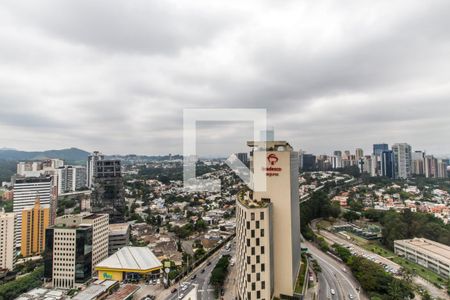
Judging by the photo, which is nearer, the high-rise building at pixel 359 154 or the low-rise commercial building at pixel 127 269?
the low-rise commercial building at pixel 127 269

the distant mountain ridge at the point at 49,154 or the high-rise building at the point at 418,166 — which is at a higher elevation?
the distant mountain ridge at the point at 49,154

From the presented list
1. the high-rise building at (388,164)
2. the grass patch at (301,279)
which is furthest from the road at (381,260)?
the high-rise building at (388,164)

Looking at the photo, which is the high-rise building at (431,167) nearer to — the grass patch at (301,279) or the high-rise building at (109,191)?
the grass patch at (301,279)

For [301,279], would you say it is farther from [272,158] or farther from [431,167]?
[431,167]

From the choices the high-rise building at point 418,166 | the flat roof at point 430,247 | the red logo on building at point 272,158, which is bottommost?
the flat roof at point 430,247

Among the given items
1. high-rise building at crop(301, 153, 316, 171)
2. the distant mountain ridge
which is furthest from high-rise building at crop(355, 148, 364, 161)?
the distant mountain ridge

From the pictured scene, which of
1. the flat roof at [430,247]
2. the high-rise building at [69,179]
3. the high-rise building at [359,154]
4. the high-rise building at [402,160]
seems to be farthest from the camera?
the high-rise building at [359,154]

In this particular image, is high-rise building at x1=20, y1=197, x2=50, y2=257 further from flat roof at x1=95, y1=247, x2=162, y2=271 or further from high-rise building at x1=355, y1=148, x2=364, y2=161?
high-rise building at x1=355, y1=148, x2=364, y2=161
